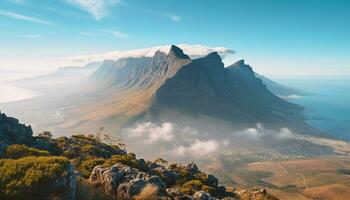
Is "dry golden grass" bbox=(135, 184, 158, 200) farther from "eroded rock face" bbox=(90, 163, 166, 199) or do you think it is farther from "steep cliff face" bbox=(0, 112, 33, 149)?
"steep cliff face" bbox=(0, 112, 33, 149)

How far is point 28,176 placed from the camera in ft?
63.1

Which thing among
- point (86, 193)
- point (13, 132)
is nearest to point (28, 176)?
point (86, 193)

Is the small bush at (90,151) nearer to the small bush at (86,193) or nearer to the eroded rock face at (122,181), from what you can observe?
the eroded rock face at (122,181)

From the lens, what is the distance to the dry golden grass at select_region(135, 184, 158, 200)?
2292cm

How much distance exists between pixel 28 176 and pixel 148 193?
793cm

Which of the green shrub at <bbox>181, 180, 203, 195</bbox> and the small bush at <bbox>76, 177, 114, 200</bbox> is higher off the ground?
the small bush at <bbox>76, 177, 114, 200</bbox>

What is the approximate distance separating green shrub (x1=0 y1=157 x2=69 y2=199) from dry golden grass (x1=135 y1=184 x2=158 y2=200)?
539 centimetres

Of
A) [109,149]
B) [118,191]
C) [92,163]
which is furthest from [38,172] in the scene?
[109,149]

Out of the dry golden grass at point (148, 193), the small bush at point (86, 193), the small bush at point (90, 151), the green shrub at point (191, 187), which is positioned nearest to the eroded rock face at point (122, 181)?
the dry golden grass at point (148, 193)

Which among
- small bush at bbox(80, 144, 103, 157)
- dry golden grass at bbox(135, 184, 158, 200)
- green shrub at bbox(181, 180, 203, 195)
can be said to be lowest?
small bush at bbox(80, 144, 103, 157)

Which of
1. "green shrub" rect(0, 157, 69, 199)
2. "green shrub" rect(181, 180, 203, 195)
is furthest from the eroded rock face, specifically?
"green shrub" rect(181, 180, 203, 195)

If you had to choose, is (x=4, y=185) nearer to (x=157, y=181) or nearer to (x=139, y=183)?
(x=139, y=183)

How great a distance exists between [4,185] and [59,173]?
10.0 ft

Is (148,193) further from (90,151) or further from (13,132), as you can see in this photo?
(90,151)
